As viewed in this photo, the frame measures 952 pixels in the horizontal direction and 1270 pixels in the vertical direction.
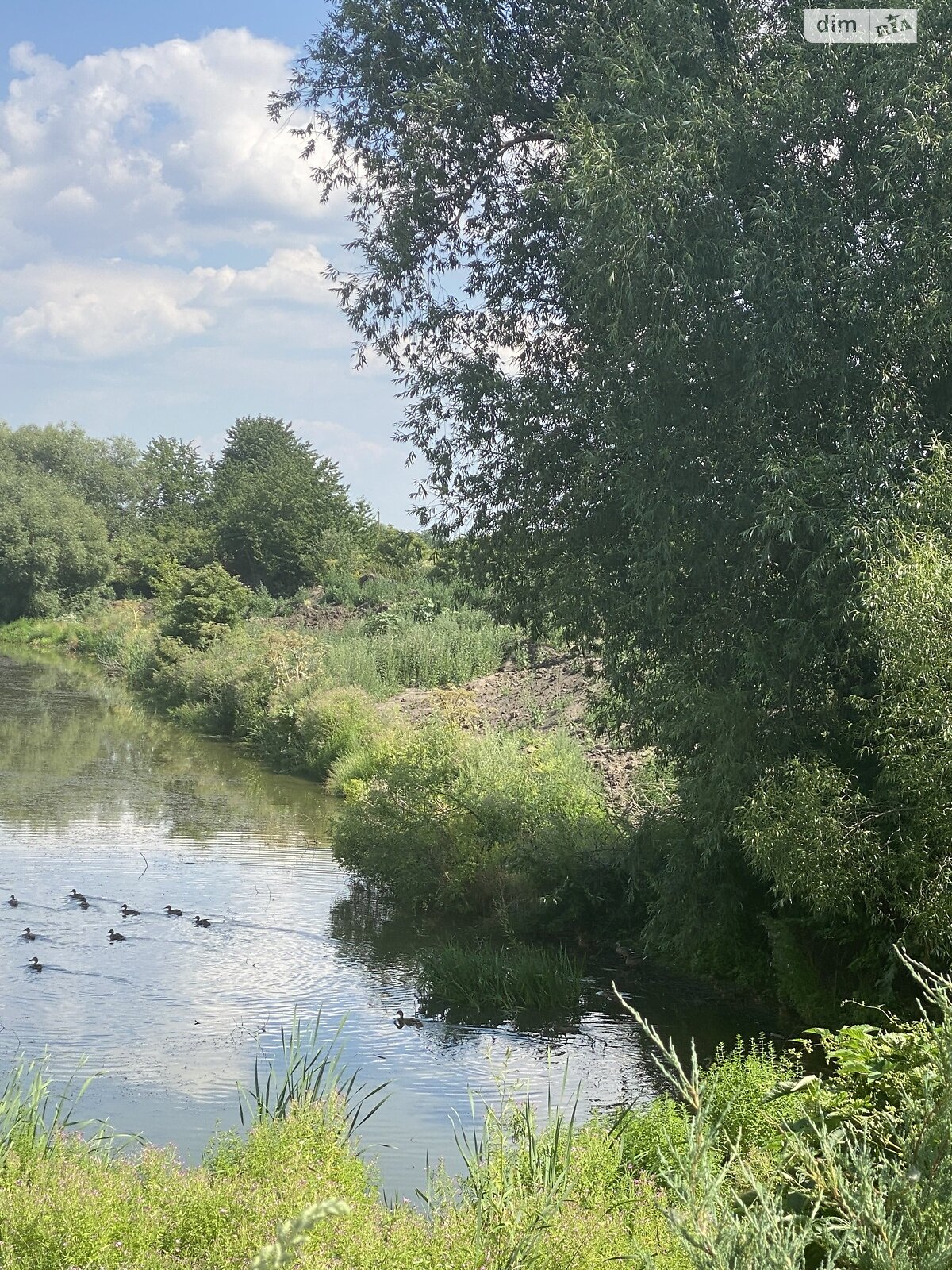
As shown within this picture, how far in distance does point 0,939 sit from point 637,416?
8.08 meters

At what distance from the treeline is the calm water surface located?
1864 centimetres

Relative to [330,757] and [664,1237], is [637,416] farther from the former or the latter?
[330,757]

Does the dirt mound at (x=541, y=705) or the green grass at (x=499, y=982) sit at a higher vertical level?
the dirt mound at (x=541, y=705)

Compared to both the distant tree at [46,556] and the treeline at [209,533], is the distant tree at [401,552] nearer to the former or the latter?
the treeline at [209,533]

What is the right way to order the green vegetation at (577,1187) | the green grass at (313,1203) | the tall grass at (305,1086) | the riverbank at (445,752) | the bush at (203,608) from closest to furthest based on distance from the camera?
1. the green vegetation at (577,1187)
2. the green grass at (313,1203)
3. the tall grass at (305,1086)
4. the riverbank at (445,752)
5. the bush at (203,608)

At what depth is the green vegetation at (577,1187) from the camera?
2988 millimetres

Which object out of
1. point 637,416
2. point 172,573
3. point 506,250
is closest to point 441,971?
point 637,416

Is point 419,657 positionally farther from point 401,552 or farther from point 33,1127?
point 33,1127

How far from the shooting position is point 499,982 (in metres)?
11.6

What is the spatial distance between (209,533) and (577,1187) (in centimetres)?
5307

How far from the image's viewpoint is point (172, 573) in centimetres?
4609

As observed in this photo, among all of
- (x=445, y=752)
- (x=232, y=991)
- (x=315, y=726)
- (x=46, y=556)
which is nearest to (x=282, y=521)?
(x=46, y=556)

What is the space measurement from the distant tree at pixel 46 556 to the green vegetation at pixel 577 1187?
57005mm

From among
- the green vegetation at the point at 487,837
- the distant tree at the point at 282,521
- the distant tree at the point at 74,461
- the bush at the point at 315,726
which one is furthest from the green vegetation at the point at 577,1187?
the distant tree at the point at 74,461
